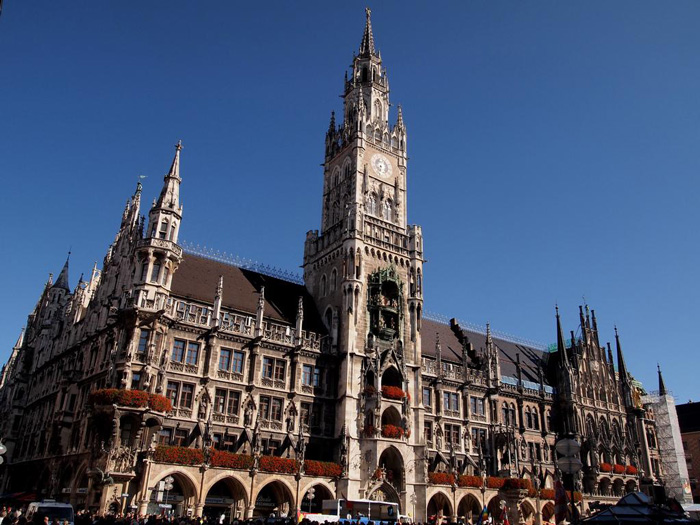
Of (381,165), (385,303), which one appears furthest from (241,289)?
(381,165)

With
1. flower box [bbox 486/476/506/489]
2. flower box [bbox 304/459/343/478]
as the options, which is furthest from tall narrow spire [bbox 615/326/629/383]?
flower box [bbox 304/459/343/478]

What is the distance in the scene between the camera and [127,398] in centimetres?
3788

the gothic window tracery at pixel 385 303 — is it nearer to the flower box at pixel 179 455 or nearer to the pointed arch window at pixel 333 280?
the pointed arch window at pixel 333 280

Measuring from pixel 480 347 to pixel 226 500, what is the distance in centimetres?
3576

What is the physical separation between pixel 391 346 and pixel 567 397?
2655cm

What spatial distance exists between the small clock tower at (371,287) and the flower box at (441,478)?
1.30m

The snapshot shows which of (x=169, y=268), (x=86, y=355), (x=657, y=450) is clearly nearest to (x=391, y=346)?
(x=169, y=268)

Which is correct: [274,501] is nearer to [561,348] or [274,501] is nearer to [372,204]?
[372,204]

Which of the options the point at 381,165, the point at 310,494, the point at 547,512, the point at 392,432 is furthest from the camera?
the point at 381,165

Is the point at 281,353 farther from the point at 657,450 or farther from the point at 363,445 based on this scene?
the point at 657,450

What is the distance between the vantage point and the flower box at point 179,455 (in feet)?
124

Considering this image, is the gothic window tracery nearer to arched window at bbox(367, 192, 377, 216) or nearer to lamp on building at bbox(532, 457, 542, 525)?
arched window at bbox(367, 192, 377, 216)

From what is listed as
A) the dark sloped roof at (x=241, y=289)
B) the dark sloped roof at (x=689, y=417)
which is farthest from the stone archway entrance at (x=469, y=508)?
the dark sloped roof at (x=689, y=417)

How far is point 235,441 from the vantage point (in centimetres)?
4359
